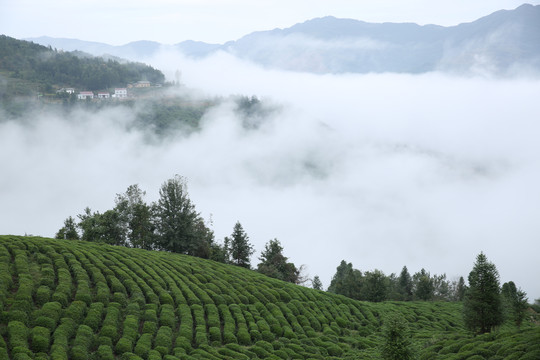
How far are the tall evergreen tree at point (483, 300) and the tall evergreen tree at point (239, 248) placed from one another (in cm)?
3705

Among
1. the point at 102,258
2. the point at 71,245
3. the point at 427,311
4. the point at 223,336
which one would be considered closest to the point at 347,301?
the point at 427,311

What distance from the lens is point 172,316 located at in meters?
33.7

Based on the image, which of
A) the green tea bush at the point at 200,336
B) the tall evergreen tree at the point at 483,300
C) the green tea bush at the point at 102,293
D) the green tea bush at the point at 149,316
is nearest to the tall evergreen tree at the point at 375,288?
the tall evergreen tree at the point at 483,300

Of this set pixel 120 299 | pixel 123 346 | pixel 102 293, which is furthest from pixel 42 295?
pixel 123 346

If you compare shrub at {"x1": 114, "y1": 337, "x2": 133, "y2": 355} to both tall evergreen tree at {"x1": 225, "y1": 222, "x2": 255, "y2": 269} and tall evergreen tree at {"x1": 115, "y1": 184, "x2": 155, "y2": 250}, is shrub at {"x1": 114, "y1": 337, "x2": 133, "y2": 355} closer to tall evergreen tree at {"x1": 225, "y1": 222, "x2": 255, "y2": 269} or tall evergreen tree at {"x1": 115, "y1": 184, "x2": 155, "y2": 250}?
tall evergreen tree at {"x1": 115, "y1": 184, "x2": 155, "y2": 250}

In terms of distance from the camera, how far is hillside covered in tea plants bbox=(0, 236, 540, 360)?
27453 millimetres

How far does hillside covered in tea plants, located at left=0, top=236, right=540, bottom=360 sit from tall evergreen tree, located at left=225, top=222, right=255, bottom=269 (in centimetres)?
1968

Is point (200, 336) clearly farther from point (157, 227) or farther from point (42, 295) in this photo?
point (157, 227)

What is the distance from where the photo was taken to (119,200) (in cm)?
6525

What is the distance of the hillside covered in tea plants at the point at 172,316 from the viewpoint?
27453 millimetres

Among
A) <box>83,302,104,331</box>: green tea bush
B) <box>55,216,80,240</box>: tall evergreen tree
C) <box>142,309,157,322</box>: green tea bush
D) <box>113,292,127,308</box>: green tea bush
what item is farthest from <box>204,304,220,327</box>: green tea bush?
<box>55,216,80,240</box>: tall evergreen tree

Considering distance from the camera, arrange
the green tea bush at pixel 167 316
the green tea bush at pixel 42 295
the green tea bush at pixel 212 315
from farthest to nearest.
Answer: the green tea bush at pixel 212 315, the green tea bush at pixel 167 316, the green tea bush at pixel 42 295

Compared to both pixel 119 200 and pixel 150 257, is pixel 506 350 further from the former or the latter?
pixel 119 200

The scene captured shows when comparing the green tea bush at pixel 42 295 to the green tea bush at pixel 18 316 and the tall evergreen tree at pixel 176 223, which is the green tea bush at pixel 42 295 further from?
the tall evergreen tree at pixel 176 223
